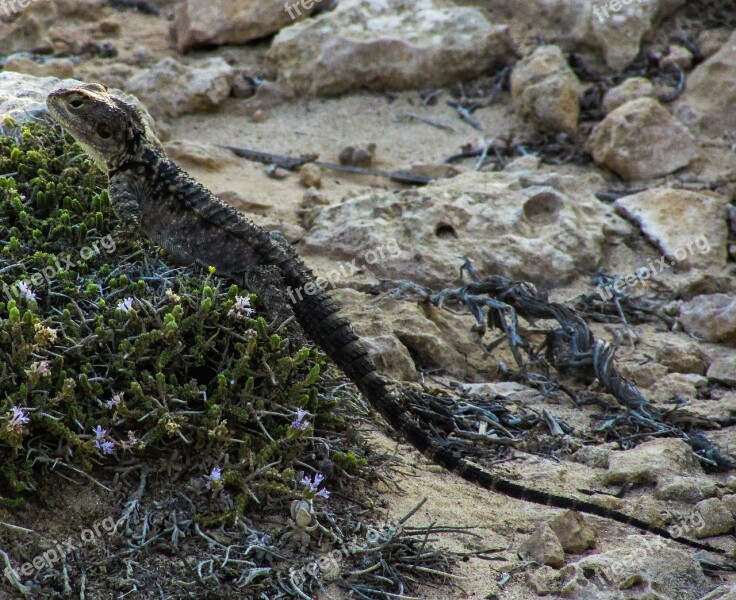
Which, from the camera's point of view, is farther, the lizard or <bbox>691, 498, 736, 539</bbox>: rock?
the lizard

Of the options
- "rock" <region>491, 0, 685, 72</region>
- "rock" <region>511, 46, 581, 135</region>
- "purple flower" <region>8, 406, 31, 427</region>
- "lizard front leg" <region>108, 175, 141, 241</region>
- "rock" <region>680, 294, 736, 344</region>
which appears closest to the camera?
"purple flower" <region>8, 406, 31, 427</region>

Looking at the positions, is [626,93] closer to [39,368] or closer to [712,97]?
[712,97]

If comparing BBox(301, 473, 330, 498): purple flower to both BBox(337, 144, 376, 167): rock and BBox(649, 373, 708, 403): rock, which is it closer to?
BBox(649, 373, 708, 403): rock

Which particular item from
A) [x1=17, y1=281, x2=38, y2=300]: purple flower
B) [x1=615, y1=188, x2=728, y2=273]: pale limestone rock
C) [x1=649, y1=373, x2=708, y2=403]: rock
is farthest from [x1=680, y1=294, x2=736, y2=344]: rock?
[x1=17, y1=281, x2=38, y2=300]: purple flower

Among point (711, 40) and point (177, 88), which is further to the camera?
point (711, 40)

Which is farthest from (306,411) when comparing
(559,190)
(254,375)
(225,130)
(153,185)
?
(225,130)

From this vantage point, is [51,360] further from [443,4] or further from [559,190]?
[443,4]

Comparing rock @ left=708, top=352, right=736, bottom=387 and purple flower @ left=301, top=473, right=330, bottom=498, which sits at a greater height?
purple flower @ left=301, top=473, right=330, bottom=498

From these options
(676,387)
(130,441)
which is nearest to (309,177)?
(676,387)
